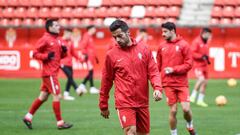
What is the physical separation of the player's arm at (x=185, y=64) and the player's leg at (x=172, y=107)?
0.42 m

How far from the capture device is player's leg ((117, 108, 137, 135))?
34.3 ft

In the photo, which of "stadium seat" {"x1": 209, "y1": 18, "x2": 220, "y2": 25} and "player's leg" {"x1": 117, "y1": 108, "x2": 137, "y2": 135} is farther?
"stadium seat" {"x1": 209, "y1": 18, "x2": 220, "y2": 25}

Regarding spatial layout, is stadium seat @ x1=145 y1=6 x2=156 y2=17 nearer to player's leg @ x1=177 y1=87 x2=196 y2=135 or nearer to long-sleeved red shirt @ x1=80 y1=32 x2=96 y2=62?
long-sleeved red shirt @ x1=80 y1=32 x2=96 y2=62

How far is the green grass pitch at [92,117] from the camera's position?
15.4 metres

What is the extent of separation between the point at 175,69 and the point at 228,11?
67.0 feet

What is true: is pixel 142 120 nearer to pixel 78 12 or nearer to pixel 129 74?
pixel 129 74

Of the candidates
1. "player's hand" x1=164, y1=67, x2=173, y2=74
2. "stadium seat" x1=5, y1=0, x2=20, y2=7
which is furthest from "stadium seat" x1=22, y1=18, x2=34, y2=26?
"player's hand" x1=164, y1=67, x2=173, y2=74

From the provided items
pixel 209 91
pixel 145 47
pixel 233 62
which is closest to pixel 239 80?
pixel 233 62

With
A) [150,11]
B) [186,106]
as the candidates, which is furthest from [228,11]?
[186,106]

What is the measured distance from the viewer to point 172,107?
1410cm

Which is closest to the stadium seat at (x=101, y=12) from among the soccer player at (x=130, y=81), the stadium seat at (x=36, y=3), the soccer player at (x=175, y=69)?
the stadium seat at (x=36, y=3)

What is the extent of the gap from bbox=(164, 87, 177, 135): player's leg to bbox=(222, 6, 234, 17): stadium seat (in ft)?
66.1

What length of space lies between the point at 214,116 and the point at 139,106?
7857 millimetres

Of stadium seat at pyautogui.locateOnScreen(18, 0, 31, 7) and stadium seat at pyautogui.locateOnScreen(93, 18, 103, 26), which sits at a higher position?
stadium seat at pyautogui.locateOnScreen(18, 0, 31, 7)
